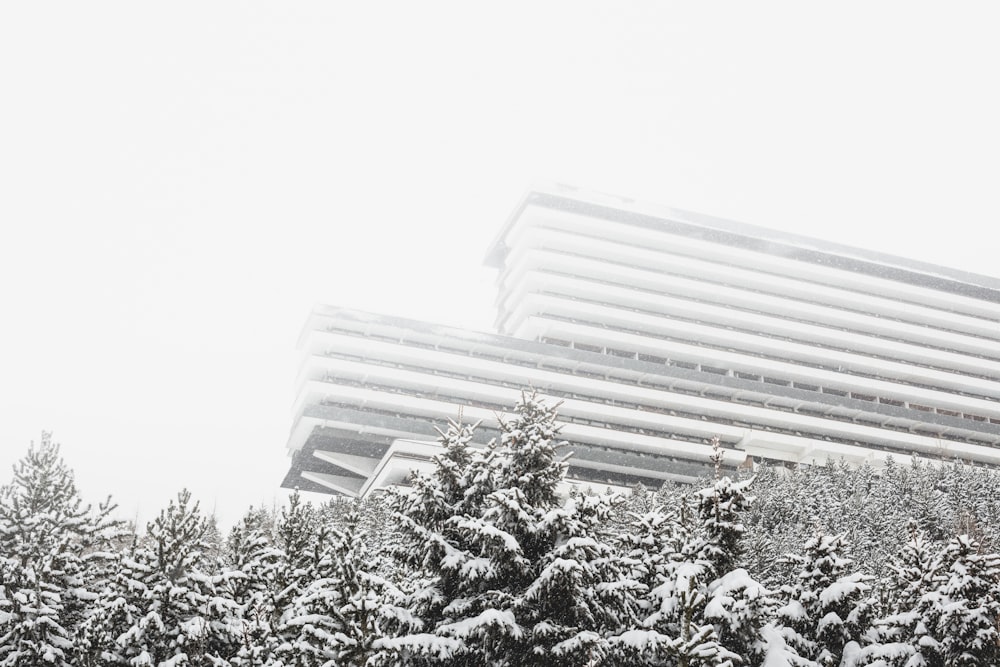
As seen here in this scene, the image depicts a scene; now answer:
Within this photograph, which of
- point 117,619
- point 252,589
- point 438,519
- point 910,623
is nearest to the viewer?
point 438,519

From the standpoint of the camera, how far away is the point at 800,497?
47.8 meters

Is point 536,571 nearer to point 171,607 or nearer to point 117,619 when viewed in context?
point 171,607

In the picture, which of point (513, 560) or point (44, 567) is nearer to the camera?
point (513, 560)

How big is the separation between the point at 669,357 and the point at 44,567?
7631 cm

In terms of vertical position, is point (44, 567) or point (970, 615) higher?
point (970, 615)

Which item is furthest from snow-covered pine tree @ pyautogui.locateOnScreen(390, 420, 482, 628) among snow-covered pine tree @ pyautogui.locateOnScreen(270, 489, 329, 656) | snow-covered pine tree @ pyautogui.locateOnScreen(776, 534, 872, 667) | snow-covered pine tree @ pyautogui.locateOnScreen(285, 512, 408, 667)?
snow-covered pine tree @ pyautogui.locateOnScreen(776, 534, 872, 667)

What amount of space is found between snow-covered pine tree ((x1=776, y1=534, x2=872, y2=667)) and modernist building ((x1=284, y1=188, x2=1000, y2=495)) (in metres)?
52.9

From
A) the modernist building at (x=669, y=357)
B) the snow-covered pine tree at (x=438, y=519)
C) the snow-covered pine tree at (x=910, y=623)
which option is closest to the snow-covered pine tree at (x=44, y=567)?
the snow-covered pine tree at (x=438, y=519)

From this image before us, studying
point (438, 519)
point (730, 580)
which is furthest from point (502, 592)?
point (730, 580)

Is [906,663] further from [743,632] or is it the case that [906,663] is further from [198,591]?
[198,591]

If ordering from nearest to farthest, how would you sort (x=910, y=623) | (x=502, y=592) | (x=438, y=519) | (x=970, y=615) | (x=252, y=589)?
(x=502, y=592)
(x=438, y=519)
(x=970, y=615)
(x=910, y=623)
(x=252, y=589)

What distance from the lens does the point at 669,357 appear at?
90.3 meters

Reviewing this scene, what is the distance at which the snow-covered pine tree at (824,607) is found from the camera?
1670cm

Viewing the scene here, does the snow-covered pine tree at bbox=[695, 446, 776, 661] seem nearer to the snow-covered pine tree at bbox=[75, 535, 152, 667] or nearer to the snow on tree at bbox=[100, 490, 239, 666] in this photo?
the snow on tree at bbox=[100, 490, 239, 666]
